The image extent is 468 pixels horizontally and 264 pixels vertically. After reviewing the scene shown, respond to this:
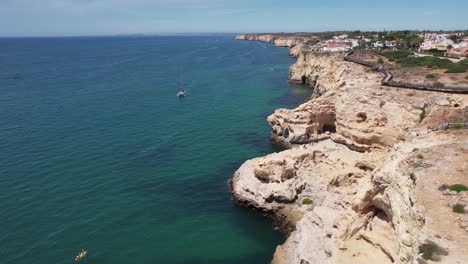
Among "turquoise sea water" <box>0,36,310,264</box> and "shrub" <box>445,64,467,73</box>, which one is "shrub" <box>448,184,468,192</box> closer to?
"turquoise sea water" <box>0,36,310,264</box>

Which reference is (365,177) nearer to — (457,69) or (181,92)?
(457,69)

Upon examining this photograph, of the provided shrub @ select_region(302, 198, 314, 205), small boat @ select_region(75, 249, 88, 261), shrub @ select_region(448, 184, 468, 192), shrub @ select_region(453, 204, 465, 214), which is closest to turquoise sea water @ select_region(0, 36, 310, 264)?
small boat @ select_region(75, 249, 88, 261)

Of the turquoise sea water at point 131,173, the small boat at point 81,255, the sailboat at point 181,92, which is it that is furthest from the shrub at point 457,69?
the sailboat at point 181,92

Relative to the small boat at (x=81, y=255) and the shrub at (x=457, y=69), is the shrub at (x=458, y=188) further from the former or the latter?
the shrub at (x=457, y=69)

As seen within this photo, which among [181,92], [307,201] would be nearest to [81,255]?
[307,201]

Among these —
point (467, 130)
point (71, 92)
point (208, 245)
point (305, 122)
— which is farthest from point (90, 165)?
point (71, 92)

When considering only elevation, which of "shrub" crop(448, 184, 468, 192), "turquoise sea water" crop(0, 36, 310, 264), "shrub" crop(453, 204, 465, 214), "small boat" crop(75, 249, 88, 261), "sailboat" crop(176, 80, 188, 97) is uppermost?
"shrub" crop(448, 184, 468, 192)
